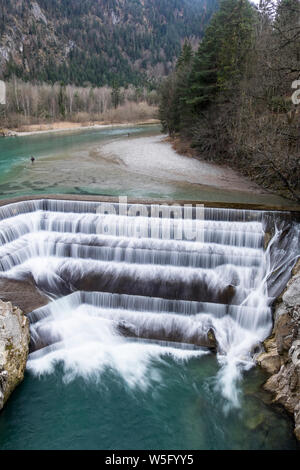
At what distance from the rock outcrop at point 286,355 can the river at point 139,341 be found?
0.85ft

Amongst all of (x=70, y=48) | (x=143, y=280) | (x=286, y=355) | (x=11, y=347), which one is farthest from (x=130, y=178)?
(x=70, y=48)

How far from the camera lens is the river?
21.6 feet

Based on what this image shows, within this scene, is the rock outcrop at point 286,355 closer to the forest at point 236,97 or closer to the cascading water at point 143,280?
the cascading water at point 143,280

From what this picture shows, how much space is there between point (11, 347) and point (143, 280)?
413cm

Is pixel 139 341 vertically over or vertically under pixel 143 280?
under

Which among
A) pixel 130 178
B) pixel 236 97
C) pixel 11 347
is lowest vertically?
pixel 11 347

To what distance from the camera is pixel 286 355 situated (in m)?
7.47

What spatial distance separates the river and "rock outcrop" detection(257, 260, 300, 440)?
0.26 metres

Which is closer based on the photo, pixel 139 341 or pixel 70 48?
pixel 139 341

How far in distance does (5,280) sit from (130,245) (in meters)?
3.88

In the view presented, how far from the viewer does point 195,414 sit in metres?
7.00

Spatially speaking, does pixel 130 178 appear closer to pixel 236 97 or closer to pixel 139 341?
pixel 236 97
